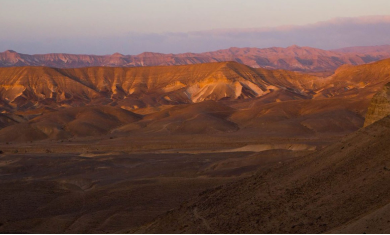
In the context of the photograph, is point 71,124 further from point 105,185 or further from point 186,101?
point 186,101

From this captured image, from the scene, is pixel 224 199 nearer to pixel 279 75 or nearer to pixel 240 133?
pixel 240 133

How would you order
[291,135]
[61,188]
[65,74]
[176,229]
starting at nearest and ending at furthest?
[176,229]
[61,188]
[291,135]
[65,74]

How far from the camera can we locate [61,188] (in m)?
24.1

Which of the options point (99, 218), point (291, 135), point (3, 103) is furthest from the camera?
point (3, 103)

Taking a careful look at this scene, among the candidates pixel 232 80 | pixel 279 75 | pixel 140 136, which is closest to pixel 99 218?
pixel 140 136

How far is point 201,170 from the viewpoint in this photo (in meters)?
25.9

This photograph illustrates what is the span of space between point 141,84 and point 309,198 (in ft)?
341

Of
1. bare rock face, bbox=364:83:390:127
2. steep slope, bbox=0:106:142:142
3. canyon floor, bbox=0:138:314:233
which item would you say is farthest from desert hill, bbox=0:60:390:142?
bare rock face, bbox=364:83:390:127

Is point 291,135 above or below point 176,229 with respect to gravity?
below

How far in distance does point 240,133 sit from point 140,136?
1050cm

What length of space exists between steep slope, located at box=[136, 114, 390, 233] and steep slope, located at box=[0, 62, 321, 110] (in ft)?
258

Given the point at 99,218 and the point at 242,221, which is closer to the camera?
the point at 242,221

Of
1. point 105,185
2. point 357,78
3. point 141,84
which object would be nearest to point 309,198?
point 105,185

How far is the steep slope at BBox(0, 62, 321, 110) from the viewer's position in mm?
102438
